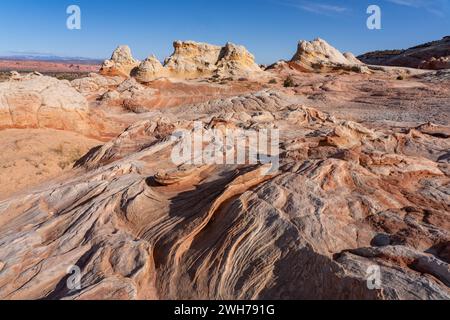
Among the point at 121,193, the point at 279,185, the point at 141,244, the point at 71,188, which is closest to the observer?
the point at 141,244

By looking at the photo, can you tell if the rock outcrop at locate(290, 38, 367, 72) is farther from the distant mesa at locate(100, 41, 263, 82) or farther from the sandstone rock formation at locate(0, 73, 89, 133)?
the sandstone rock formation at locate(0, 73, 89, 133)

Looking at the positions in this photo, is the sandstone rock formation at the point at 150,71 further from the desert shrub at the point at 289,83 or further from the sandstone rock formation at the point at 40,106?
the sandstone rock formation at the point at 40,106

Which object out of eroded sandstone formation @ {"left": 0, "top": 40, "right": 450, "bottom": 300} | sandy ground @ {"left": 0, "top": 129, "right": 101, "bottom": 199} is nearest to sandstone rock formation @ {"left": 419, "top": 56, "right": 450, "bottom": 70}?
eroded sandstone formation @ {"left": 0, "top": 40, "right": 450, "bottom": 300}

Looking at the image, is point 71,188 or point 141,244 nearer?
point 141,244

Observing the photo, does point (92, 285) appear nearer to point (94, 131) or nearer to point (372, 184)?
point (372, 184)

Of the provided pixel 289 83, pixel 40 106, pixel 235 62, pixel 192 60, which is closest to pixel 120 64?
pixel 192 60
